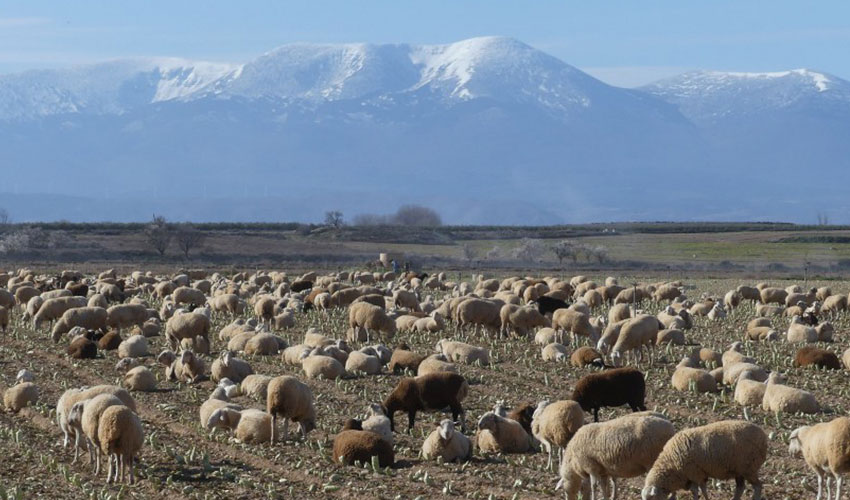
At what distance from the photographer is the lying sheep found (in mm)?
16312

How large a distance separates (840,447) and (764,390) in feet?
20.1

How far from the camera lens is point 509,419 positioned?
50.4 feet

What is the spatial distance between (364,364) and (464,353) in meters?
2.48

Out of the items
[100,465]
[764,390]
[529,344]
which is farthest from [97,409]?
[529,344]

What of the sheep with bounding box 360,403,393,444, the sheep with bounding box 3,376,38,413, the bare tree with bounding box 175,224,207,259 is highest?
the bare tree with bounding box 175,224,207,259

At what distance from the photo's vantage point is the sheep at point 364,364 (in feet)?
69.6

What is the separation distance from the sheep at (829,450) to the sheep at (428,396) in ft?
16.3

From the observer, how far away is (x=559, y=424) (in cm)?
1384

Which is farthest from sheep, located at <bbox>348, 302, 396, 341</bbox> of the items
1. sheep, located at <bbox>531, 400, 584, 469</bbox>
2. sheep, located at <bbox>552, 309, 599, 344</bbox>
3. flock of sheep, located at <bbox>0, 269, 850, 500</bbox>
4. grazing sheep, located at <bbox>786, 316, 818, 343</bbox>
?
sheep, located at <bbox>531, 400, 584, 469</bbox>

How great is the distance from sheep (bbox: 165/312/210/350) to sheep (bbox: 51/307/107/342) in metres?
3.48

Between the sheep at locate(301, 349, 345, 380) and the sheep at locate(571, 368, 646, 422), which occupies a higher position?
the sheep at locate(571, 368, 646, 422)

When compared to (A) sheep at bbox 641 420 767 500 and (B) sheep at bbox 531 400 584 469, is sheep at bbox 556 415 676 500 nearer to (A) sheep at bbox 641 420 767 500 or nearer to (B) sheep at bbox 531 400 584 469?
(A) sheep at bbox 641 420 767 500

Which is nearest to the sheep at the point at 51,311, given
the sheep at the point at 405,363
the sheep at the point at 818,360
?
the sheep at the point at 405,363

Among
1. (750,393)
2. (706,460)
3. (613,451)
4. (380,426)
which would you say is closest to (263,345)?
(380,426)
